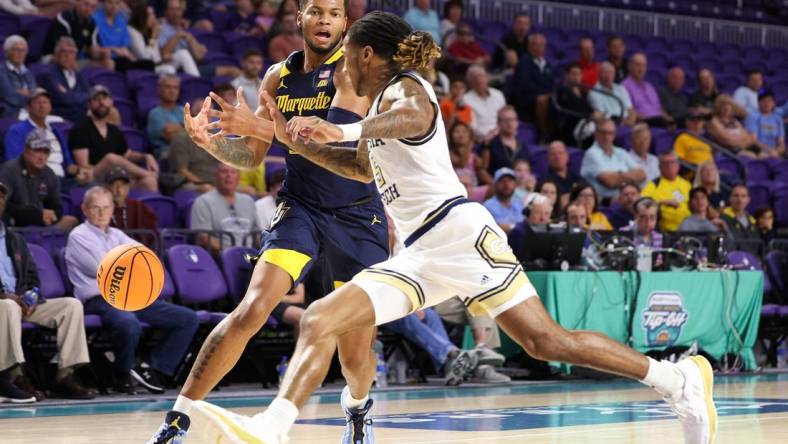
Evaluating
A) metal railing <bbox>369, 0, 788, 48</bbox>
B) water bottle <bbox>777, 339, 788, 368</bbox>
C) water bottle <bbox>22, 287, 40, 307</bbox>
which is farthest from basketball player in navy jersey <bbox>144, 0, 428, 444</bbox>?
metal railing <bbox>369, 0, 788, 48</bbox>

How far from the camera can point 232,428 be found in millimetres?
4504

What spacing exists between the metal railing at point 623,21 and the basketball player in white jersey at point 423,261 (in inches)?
522

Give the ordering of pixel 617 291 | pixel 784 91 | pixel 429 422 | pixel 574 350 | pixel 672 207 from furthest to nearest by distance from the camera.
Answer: pixel 784 91
pixel 672 207
pixel 617 291
pixel 429 422
pixel 574 350

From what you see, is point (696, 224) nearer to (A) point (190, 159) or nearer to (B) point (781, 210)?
(B) point (781, 210)

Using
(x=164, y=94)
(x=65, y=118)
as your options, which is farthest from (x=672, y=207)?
(x=65, y=118)

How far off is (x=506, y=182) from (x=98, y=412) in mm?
5206

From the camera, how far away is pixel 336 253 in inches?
240

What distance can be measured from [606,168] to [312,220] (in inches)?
366

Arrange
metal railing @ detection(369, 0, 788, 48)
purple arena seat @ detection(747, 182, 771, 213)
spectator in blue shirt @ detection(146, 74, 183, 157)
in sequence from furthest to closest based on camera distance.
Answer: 1. metal railing @ detection(369, 0, 788, 48)
2. purple arena seat @ detection(747, 182, 771, 213)
3. spectator in blue shirt @ detection(146, 74, 183, 157)

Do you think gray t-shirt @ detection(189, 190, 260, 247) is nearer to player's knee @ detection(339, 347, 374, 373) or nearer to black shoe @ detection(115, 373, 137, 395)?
black shoe @ detection(115, 373, 137, 395)

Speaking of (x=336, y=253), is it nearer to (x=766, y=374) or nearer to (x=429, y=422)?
(x=429, y=422)

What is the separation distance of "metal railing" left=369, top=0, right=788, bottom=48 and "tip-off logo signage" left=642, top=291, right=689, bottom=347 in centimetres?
764

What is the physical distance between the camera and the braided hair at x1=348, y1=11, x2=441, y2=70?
5102 millimetres

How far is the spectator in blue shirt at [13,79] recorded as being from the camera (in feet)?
39.2
